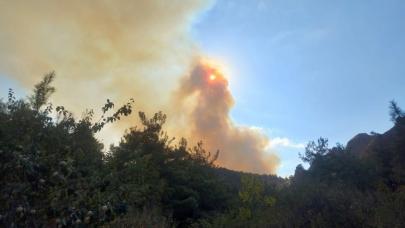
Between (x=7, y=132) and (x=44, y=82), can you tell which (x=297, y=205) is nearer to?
(x=44, y=82)

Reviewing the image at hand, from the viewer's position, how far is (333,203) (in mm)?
18109

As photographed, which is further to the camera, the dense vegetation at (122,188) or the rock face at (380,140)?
the rock face at (380,140)

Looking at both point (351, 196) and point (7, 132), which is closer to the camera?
point (7, 132)

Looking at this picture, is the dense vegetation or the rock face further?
the rock face

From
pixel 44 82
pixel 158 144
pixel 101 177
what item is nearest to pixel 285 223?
pixel 44 82

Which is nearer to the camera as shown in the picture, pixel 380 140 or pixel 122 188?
pixel 122 188

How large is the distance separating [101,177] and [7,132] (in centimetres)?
136

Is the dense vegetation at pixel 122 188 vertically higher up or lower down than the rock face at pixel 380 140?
lower down

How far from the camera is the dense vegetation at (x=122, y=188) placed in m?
4.78

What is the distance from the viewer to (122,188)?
5.38 metres

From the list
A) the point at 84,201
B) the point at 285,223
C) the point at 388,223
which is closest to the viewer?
the point at 84,201

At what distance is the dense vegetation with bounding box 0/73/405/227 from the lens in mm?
4781

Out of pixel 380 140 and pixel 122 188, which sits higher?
pixel 380 140

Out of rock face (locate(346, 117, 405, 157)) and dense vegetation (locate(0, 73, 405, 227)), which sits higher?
rock face (locate(346, 117, 405, 157))
